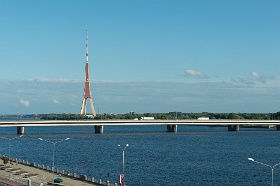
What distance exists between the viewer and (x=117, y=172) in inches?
4188

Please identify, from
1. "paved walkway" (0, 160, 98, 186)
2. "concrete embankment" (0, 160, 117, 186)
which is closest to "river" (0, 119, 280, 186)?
"concrete embankment" (0, 160, 117, 186)

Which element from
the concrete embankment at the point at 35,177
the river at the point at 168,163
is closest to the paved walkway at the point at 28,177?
the concrete embankment at the point at 35,177

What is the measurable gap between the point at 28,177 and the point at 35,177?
48.6 inches

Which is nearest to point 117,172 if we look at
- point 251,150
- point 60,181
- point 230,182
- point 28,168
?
point 28,168

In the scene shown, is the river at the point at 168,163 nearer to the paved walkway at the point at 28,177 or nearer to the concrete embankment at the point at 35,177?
the concrete embankment at the point at 35,177

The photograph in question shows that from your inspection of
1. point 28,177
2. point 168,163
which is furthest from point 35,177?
point 168,163

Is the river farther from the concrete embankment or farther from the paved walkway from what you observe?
the paved walkway

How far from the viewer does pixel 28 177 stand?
87.0 metres

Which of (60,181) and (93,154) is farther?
(93,154)

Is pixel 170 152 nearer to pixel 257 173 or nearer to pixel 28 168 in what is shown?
pixel 257 173

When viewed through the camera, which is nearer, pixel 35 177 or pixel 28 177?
pixel 35 177

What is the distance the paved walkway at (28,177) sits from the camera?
261 feet

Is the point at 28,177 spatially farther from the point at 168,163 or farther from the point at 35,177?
the point at 168,163

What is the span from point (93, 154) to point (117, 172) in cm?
3710
